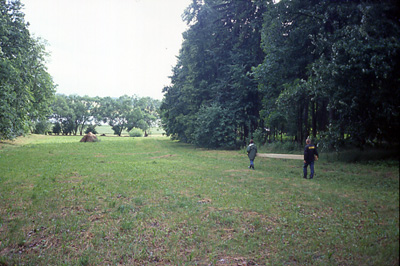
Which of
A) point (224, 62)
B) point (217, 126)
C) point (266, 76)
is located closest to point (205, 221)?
point (266, 76)

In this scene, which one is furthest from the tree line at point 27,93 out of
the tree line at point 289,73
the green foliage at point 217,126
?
the green foliage at point 217,126

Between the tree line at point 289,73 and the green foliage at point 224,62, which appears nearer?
the tree line at point 289,73

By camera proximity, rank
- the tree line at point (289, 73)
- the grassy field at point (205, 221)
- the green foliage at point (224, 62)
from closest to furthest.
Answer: the tree line at point (289, 73) < the grassy field at point (205, 221) < the green foliage at point (224, 62)

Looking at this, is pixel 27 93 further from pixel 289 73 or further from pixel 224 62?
pixel 224 62

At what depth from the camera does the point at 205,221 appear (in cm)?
474

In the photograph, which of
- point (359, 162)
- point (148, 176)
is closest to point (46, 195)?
point (148, 176)

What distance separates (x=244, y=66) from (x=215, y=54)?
431cm

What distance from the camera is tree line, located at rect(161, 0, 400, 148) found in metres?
0.82

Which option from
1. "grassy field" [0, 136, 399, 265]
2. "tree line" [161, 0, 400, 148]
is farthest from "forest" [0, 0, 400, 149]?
"grassy field" [0, 136, 399, 265]

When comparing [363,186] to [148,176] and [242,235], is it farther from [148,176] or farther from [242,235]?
[148,176]

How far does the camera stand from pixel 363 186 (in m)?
1.12

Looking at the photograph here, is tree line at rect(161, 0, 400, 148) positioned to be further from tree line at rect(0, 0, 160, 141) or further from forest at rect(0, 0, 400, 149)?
tree line at rect(0, 0, 160, 141)

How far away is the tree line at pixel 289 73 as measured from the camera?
0.82m

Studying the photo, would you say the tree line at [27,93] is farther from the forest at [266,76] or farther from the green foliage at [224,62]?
the green foliage at [224,62]
